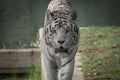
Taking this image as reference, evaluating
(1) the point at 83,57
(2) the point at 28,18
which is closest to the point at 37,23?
(2) the point at 28,18

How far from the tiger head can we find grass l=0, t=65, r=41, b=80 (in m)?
2.82

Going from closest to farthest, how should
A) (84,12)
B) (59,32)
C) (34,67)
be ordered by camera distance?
(59,32)
(34,67)
(84,12)

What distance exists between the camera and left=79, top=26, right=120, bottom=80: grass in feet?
21.2

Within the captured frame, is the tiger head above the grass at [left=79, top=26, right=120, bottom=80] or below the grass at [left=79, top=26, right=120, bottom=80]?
above

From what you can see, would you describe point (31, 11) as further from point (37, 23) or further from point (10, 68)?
point (10, 68)

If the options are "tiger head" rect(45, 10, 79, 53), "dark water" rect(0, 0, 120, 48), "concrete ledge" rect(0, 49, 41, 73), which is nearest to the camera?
"tiger head" rect(45, 10, 79, 53)

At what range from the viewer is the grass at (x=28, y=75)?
25.1ft

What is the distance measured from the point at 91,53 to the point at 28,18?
9699 mm

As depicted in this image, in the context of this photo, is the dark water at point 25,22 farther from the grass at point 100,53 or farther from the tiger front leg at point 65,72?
the tiger front leg at point 65,72

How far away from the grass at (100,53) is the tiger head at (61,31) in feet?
5.12

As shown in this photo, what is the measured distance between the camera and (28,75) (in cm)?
796

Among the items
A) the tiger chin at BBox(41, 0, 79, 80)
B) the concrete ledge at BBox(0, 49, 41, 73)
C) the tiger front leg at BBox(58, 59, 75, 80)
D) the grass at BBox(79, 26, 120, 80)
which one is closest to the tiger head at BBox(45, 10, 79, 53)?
the tiger chin at BBox(41, 0, 79, 80)

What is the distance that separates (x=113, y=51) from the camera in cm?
761

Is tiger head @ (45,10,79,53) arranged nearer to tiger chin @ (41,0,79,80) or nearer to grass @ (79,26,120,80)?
tiger chin @ (41,0,79,80)
